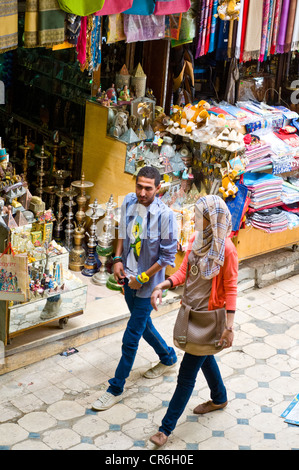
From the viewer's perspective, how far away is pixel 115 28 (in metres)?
6.29

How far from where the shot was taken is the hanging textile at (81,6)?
5434 millimetres

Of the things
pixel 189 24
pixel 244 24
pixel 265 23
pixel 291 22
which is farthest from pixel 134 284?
pixel 291 22

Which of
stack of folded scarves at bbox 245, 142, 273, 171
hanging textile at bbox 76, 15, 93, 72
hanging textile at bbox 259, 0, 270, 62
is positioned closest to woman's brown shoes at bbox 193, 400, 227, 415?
Answer: stack of folded scarves at bbox 245, 142, 273, 171

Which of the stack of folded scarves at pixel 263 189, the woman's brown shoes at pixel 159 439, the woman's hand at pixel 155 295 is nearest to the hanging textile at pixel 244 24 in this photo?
the stack of folded scarves at pixel 263 189

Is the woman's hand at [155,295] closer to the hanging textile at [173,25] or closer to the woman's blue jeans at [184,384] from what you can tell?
the woman's blue jeans at [184,384]

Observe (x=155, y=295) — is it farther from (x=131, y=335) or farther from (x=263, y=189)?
(x=263, y=189)

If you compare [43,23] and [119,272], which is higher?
[43,23]

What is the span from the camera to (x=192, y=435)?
4961 millimetres

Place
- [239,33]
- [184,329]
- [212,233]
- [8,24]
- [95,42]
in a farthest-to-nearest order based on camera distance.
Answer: [239,33], [95,42], [8,24], [184,329], [212,233]

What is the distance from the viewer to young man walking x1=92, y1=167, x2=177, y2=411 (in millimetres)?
4984

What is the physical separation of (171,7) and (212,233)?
8.86 feet

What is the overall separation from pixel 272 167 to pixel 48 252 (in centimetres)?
266

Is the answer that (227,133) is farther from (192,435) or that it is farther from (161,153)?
(192,435)
